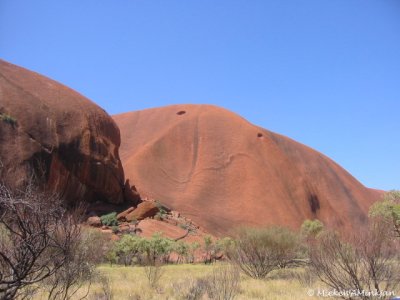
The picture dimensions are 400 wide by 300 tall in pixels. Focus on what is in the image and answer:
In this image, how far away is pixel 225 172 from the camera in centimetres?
6234

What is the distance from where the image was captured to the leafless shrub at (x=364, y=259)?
964cm

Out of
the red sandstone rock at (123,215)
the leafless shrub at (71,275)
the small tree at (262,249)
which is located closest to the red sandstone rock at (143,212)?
the red sandstone rock at (123,215)

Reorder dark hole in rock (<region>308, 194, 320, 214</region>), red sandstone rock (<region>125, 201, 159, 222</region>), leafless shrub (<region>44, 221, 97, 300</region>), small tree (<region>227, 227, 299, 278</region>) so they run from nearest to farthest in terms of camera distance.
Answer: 1. leafless shrub (<region>44, 221, 97, 300</region>)
2. small tree (<region>227, 227, 299, 278</region>)
3. red sandstone rock (<region>125, 201, 159, 222</region>)
4. dark hole in rock (<region>308, 194, 320, 214</region>)

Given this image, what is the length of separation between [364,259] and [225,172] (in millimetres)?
52373

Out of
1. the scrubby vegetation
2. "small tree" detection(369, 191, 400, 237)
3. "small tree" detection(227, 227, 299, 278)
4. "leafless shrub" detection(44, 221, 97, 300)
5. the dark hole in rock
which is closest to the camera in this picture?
the scrubby vegetation

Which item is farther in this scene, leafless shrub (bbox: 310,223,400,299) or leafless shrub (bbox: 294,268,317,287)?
leafless shrub (bbox: 294,268,317,287)

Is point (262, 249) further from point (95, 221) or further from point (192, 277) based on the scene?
point (95, 221)

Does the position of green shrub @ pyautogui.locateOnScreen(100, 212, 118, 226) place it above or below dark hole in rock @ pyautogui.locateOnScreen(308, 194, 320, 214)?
below

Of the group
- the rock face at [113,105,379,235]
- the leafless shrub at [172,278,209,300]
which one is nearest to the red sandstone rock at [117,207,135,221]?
the rock face at [113,105,379,235]

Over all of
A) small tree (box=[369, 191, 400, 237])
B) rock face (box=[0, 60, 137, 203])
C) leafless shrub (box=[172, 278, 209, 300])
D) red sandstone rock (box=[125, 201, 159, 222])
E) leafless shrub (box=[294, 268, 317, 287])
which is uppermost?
rock face (box=[0, 60, 137, 203])

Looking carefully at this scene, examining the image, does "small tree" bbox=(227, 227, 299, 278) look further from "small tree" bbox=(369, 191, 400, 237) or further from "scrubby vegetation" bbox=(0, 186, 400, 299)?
"small tree" bbox=(369, 191, 400, 237)

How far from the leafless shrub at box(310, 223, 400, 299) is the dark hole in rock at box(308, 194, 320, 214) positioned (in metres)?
56.9

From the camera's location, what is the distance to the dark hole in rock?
218 feet

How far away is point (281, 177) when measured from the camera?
64.2m
